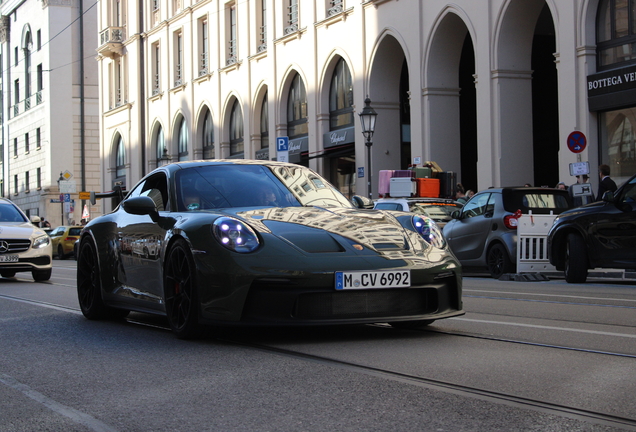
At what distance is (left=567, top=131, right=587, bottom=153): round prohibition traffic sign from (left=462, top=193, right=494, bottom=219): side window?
5.10m

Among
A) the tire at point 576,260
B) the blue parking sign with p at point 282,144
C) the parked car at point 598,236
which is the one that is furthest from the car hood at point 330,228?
the blue parking sign with p at point 282,144

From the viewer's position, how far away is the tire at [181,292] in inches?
254

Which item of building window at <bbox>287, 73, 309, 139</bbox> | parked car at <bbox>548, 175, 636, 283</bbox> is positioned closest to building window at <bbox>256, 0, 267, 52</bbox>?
building window at <bbox>287, 73, 309, 139</bbox>

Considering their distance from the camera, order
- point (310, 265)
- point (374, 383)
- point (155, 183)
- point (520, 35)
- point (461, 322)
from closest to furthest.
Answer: point (374, 383) → point (310, 265) → point (461, 322) → point (155, 183) → point (520, 35)

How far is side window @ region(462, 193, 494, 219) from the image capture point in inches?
656

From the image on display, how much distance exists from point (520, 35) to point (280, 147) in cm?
744

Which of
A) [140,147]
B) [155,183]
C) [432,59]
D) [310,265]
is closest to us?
[310,265]

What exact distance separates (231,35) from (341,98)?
1083 centimetres

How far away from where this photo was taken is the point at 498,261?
16.3 metres

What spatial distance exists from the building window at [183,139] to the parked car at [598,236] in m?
36.7

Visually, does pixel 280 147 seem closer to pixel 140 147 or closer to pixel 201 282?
pixel 201 282

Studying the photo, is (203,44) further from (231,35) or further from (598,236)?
Answer: (598,236)

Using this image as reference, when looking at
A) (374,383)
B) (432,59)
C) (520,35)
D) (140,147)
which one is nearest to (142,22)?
(140,147)

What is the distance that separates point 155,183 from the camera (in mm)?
8047
